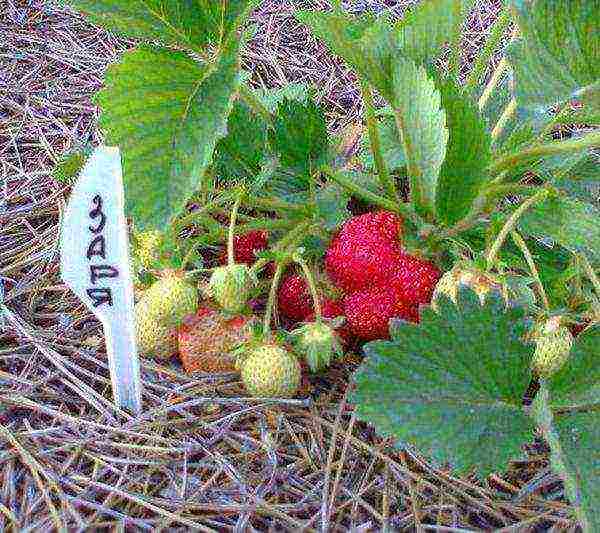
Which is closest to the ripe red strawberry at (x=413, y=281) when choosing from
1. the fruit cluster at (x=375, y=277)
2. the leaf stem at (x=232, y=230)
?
the fruit cluster at (x=375, y=277)

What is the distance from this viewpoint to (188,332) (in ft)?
3.59

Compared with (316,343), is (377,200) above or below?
above

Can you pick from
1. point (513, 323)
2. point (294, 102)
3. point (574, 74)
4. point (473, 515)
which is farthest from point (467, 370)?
point (294, 102)

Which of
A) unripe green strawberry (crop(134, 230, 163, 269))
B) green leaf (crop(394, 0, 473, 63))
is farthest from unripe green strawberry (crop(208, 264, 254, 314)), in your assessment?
green leaf (crop(394, 0, 473, 63))

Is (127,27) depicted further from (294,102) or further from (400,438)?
(400,438)

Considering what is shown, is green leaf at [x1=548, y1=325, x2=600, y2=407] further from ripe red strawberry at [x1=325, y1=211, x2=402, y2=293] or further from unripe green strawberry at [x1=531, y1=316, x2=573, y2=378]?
ripe red strawberry at [x1=325, y1=211, x2=402, y2=293]

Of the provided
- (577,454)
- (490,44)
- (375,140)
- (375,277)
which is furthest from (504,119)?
(577,454)

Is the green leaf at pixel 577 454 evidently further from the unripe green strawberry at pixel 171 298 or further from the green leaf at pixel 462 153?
the unripe green strawberry at pixel 171 298

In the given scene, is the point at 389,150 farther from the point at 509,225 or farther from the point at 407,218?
the point at 509,225

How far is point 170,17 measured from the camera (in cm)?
95

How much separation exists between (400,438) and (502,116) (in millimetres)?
575

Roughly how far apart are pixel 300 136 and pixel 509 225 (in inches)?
12.1

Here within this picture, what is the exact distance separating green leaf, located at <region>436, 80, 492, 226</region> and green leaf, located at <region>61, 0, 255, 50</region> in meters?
0.25

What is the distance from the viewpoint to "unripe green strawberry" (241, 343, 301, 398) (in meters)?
1.00
